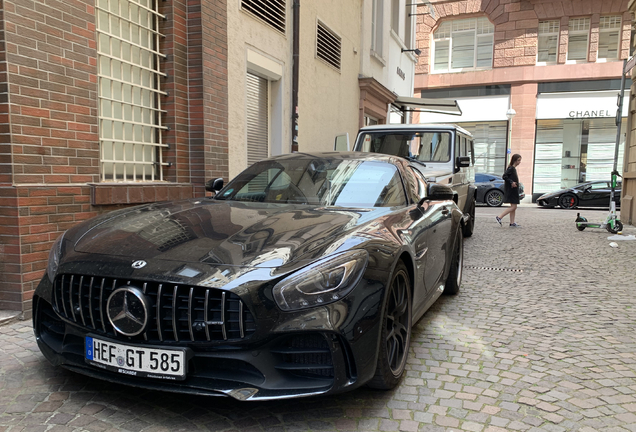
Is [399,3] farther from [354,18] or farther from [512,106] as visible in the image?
[512,106]

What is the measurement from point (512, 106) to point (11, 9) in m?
24.6

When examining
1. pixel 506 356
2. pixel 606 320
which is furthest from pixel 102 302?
pixel 606 320

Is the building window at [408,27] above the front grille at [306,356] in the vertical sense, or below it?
above

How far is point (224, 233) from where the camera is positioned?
2.73 meters

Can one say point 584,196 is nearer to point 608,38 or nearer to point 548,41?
point 548,41

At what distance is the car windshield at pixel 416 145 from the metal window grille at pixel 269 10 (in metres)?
2.85

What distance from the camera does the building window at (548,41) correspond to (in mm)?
24234

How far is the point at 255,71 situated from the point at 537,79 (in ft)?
65.7

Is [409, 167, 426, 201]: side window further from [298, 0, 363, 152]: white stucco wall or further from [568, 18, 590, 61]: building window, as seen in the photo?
[568, 18, 590, 61]: building window

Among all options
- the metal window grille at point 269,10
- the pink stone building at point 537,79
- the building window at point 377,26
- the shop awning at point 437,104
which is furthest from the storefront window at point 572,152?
the metal window grille at point 269,10

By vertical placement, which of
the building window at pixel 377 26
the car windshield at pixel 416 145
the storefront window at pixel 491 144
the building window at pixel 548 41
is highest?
the building window at pixel 548 41

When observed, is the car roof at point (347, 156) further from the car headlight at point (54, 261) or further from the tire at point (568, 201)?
the tire at point (568, 201)

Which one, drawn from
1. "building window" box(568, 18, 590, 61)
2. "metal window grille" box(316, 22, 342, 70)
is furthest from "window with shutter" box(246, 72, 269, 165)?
"building window" box(568, 18, 590, 61)

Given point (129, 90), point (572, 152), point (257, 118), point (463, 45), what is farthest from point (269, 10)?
point (572, 152)
